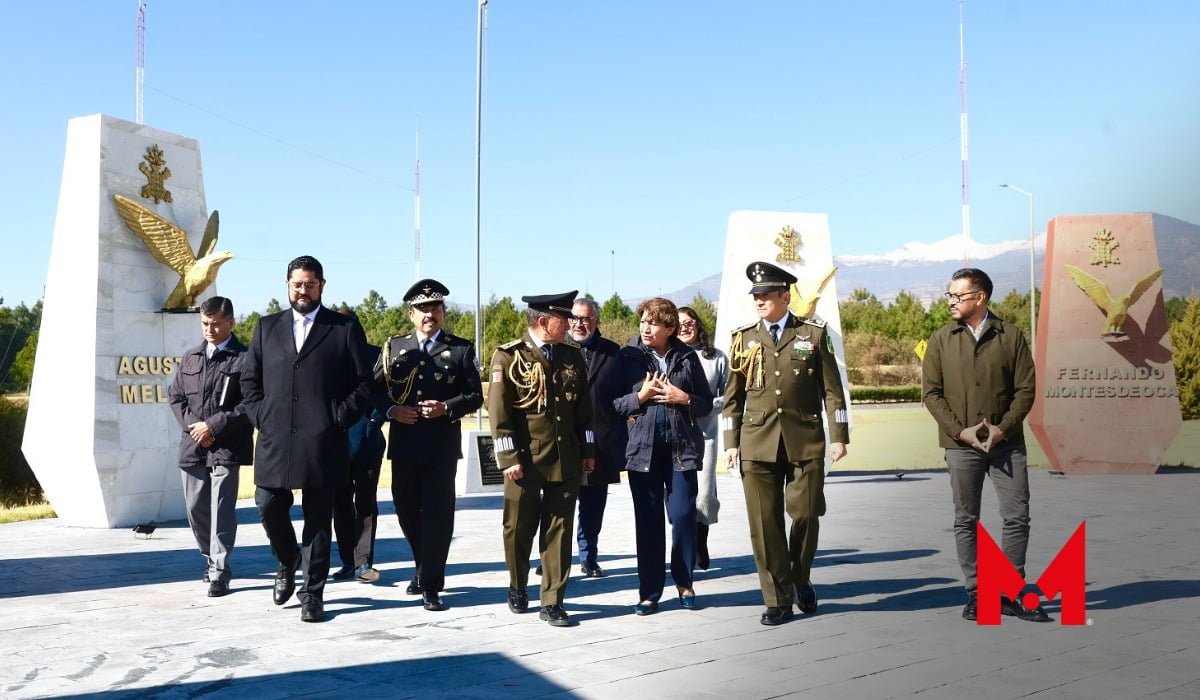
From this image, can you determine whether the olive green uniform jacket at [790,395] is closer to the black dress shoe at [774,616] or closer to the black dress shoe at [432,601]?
the black dress shoe at [774,616]

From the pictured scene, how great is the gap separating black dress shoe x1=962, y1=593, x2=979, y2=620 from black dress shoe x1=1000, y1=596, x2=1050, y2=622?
0.48ft

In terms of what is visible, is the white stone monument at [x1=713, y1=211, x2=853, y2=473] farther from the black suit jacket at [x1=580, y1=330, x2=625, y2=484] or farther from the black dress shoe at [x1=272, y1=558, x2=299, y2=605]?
the black dress shoe at [x1=272, y1=558, x2=299, y2=605]

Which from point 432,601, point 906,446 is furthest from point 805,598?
point 906,446

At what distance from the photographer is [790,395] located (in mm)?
6156

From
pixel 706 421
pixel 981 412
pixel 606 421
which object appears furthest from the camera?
pixel 706 421

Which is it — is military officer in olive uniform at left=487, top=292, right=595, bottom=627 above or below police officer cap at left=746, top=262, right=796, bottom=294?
below

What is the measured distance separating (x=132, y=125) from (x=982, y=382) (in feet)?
28.0

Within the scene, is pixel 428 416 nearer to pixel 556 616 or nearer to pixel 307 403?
pixel 307 403

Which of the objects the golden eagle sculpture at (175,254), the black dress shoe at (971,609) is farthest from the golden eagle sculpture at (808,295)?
the black dress shoe at (971,609)

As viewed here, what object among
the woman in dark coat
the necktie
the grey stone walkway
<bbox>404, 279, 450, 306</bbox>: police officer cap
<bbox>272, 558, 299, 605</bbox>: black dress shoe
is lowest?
the grey stone walkway

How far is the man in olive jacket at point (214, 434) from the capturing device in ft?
23.2

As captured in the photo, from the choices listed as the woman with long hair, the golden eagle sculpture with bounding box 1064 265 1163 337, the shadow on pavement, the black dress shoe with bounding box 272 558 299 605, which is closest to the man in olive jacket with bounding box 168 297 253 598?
the black dress shoe with bounding box 272 558 299 605

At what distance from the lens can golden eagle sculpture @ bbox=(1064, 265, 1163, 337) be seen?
1512 centimetres

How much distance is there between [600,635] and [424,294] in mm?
2211
